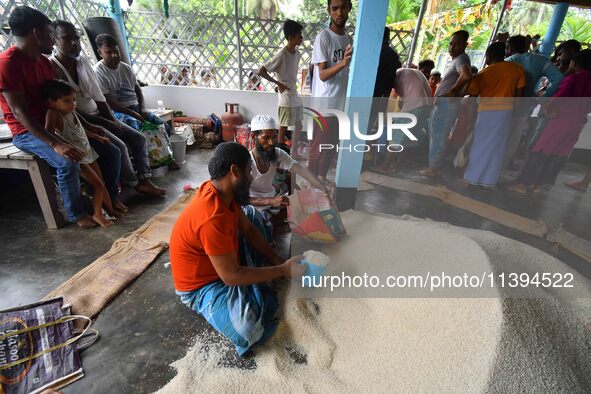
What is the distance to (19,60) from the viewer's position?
74.6 inches

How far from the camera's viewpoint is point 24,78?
192 cm

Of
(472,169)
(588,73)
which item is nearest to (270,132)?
(472,169)

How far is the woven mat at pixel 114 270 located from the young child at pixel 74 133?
0.38 m

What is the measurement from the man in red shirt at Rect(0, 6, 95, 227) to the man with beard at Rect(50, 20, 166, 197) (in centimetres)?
29

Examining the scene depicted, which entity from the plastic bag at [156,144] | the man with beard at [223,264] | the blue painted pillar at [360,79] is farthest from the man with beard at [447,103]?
the plastic bag at [156,144]

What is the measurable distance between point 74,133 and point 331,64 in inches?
75.7

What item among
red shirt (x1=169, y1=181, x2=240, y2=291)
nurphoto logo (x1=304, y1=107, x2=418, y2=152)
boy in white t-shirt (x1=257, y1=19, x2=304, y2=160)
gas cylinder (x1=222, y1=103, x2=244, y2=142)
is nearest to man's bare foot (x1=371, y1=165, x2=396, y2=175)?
nurphoto logo (x1=304, y1=107, x2=418, y2=152)

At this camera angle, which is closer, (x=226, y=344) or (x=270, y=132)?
(x=226, y=344)

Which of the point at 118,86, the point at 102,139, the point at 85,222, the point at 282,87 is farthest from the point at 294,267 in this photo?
the point at 118,86

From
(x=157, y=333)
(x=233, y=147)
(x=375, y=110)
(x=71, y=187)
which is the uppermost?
(x=375, y=110)

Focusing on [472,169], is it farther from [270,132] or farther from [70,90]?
[70,90]

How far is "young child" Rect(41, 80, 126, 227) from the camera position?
2.00 metres

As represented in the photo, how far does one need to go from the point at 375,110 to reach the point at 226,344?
1.38 metres

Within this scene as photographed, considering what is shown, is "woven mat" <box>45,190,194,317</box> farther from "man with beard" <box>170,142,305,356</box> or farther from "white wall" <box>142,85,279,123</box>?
"white wall" <box>142,85,279,123</box>
